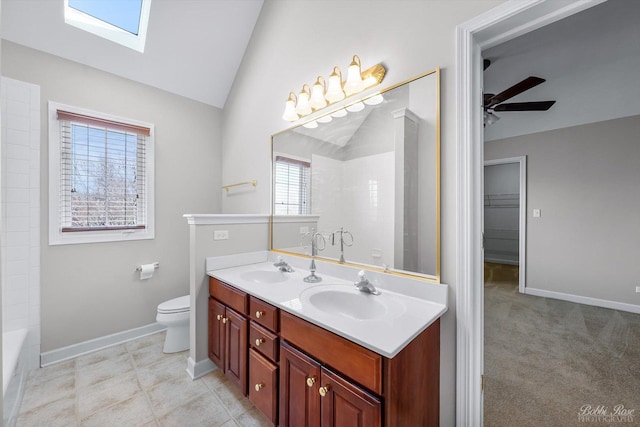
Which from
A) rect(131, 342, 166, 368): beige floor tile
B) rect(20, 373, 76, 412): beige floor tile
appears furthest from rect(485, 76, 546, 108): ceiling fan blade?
rect(20, 373, 76, 412): beige floor tile

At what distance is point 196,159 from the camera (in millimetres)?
2980

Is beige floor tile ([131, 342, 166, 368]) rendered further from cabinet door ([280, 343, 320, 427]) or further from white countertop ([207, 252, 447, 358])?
cabinet door ([280, 343, 320, 427])

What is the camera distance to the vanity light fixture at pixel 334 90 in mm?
1689

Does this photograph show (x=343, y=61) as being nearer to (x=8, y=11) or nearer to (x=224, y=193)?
(x=224, y=193)

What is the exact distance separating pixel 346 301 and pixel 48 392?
7.26 feet

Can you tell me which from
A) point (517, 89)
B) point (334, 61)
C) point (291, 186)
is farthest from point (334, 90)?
point (517, 89)

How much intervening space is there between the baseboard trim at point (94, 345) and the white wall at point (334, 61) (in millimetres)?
1458

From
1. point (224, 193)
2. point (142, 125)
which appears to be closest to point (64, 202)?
point (142, 125)

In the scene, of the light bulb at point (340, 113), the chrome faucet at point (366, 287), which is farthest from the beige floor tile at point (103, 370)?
the light bulb at point (340, 113)

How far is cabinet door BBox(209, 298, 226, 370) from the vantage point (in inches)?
73.9

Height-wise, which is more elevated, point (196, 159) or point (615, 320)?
point (196, 159)

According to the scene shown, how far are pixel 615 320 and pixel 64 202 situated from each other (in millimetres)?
5523

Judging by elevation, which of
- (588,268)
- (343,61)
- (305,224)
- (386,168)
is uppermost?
(343,61)

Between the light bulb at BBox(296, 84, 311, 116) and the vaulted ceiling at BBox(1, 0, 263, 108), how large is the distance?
4.00 ft
